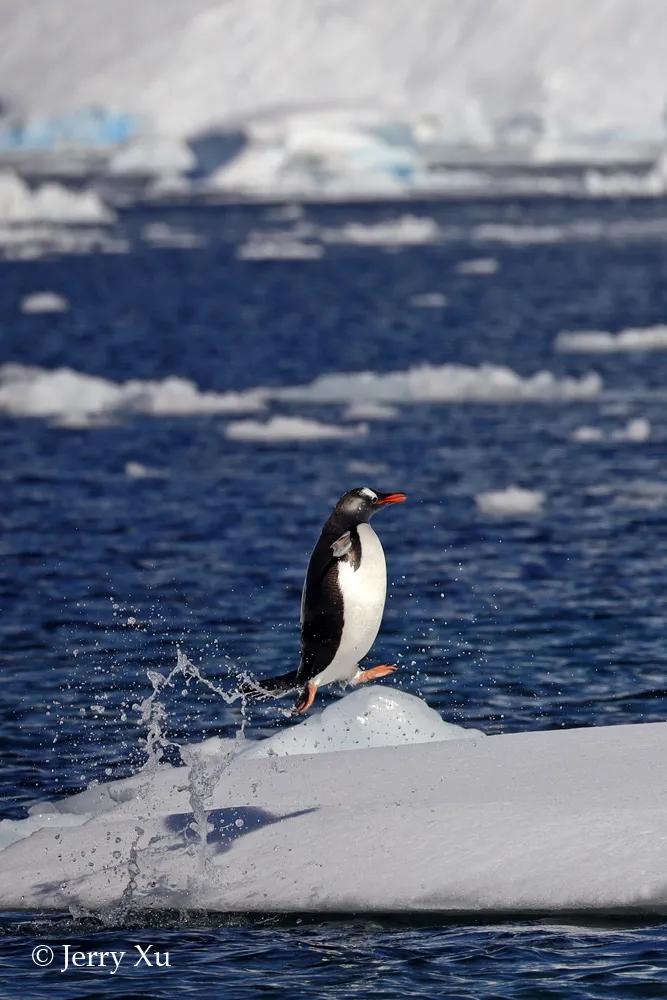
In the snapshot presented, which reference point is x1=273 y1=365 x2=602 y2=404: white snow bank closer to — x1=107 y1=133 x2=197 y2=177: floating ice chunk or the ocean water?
the ocean water

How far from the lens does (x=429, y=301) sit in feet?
130

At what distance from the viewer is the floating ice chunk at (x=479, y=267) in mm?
46844

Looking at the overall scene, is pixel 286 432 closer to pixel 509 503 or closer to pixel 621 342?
pixel 509 503

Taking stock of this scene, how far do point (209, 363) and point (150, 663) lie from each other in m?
17.7

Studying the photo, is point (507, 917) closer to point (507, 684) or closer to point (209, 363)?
point (507, 684)

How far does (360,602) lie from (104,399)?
15.5m

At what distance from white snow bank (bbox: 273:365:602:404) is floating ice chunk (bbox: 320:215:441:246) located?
35.3 m

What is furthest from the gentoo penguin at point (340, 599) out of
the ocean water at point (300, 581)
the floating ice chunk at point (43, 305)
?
the floating ice chunk at point (43, 305)

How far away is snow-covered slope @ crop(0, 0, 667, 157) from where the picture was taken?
75.8 metres

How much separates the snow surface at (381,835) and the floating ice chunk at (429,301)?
30355 millimetres

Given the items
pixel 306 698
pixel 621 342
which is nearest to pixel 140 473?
pixel 306 698

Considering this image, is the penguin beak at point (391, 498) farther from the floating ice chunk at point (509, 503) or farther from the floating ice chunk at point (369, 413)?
the floating ice chunk at point (369, 413)

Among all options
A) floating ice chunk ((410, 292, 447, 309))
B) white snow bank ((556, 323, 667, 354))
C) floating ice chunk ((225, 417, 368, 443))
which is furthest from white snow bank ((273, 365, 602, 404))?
floating ice chunk ((410, 292, 447, 309))

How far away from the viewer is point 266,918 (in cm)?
759
